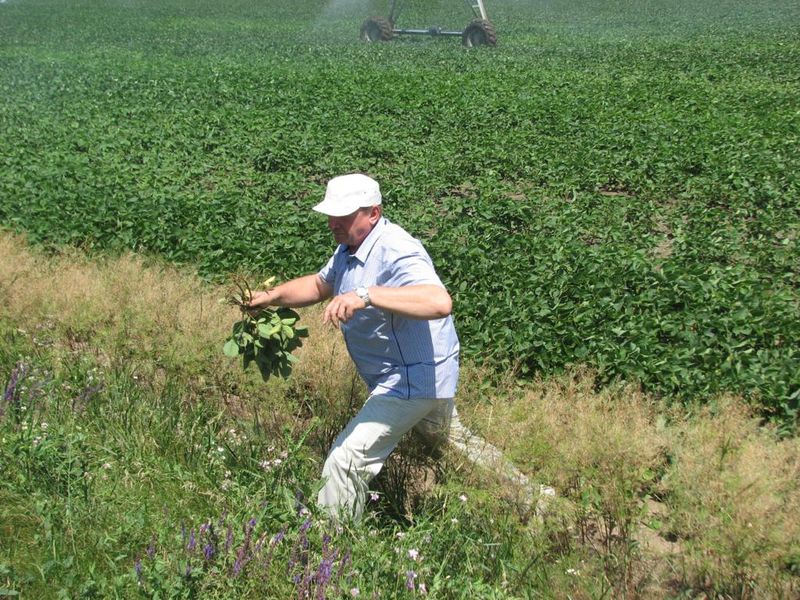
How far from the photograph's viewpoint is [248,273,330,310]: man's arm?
4.62m

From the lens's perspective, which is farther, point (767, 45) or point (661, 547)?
point (767, 45)

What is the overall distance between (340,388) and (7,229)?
195 inches

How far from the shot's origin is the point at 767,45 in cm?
2348

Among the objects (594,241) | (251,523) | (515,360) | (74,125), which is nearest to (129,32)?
(74,125)

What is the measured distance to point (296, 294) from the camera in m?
4.67

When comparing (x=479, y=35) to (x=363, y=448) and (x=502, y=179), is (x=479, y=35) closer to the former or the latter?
(x=502, y=179)

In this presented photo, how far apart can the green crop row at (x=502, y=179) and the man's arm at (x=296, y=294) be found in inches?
71.4

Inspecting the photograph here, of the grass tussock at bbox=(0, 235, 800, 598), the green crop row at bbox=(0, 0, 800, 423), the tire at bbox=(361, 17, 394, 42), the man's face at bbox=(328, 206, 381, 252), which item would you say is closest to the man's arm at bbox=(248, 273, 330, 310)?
the man's face at bbox=(328, 206, 381, 252)

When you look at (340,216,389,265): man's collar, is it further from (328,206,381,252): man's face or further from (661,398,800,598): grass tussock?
(661,398,800,598): grass tussock

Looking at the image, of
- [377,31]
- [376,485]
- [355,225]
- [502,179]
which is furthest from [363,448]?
[377,31]

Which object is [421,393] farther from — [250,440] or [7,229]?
[7,229]

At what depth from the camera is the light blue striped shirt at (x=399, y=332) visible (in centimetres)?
406

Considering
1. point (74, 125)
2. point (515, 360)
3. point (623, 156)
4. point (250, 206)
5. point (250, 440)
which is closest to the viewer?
point (250, 440)

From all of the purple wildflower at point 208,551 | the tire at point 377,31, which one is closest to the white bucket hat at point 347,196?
the purple wildflower at point 208,551
